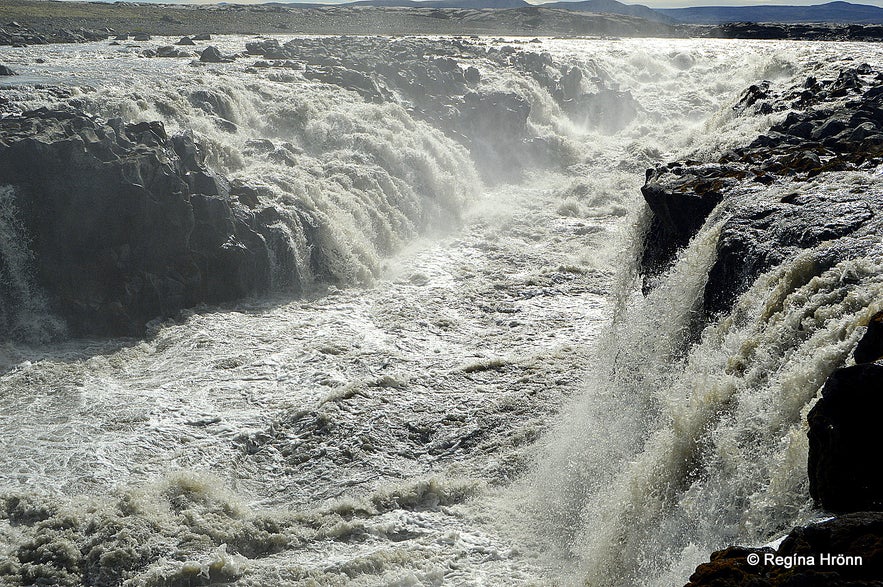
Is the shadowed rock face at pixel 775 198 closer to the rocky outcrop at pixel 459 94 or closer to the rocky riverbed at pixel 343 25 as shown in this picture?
the rocky outcrop at pixel 459 94

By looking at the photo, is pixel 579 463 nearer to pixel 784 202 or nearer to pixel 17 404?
pixel 784 202

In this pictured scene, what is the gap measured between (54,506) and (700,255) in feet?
26.5

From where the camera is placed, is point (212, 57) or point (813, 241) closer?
point (813, 241)

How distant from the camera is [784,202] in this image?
9578 mm

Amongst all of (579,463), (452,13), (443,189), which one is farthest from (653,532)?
(452,13)

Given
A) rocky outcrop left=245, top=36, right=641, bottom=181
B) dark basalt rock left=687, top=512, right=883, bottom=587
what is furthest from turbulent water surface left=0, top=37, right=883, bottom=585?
rocky outcrop left=245, top=36, right=641, bottom=181

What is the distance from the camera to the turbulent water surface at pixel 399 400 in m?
7.30

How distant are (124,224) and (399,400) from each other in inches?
270

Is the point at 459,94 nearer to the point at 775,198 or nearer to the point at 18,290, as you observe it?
the point at 18,290

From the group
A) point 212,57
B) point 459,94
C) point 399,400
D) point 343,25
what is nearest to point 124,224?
point 399,400

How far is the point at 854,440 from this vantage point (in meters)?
5.21

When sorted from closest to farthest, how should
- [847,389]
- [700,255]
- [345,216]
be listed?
[847,389] < [700,255] < [345,216]

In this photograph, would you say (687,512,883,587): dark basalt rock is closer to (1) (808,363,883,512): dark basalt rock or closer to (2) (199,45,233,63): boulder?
(1) (808,363,883,512): dark basalt rock

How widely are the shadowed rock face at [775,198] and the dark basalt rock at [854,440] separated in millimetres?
2956
